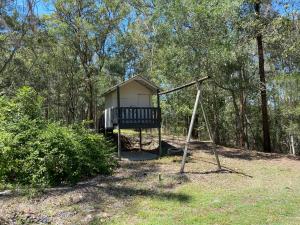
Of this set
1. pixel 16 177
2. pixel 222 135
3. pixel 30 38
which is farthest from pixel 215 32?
pixel 222 135

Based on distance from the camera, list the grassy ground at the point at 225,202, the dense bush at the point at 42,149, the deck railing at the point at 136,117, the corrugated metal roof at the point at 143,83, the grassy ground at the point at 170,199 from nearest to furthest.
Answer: the grassy ground at the point at 225,202 → the grassy ground at the point at 170,199 → the dense bush at the point at 42,149 → the deck railing at the point at 136,117 → the corrugated metal roof at the point at 143,83

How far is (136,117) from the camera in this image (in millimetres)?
16906

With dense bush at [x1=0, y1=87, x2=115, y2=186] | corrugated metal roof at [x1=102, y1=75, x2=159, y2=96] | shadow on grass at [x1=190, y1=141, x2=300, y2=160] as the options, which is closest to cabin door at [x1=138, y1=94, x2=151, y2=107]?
corrugated metal roof at [x1=102, y1=75, x2=159, y2=96]

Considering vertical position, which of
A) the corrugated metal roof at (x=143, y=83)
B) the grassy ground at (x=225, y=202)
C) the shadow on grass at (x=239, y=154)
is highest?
the corrugated metal roof at (x=143, y=83)

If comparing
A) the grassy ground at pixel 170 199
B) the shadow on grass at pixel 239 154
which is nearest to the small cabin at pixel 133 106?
the shadow on grass at pixel 239 154

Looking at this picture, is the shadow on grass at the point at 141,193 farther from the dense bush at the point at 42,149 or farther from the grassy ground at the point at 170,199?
the dense bush at the point at 42,149

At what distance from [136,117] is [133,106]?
1.25 meters

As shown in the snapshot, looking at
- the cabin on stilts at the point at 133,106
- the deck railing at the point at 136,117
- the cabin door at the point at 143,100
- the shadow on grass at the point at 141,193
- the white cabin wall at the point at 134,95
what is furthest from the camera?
the cabin door at the point at 143,100

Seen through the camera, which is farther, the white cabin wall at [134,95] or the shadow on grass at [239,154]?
the white cabin wall at [134,95]

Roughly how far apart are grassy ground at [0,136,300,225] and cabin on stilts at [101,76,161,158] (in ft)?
14.5

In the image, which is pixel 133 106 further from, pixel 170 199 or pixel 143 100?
pixel 170 199

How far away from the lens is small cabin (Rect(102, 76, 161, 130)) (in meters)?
16.7

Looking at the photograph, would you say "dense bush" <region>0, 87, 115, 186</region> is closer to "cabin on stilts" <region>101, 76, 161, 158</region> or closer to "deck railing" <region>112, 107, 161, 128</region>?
"deck railing" <region>112, 107, 161, 128</region>

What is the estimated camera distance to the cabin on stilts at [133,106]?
16681 mm
